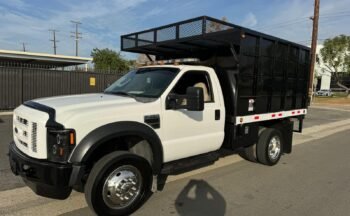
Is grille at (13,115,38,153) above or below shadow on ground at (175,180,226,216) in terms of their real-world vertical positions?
above

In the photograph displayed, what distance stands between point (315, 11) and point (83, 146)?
83.9ft

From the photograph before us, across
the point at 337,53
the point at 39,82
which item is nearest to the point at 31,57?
the point at 39,82

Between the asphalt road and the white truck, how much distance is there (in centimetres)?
31

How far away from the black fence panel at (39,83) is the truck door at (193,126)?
44.0ft

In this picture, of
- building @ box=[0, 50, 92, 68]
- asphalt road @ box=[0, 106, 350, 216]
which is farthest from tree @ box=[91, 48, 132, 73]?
asphalt road @ box=[0, 106, 350, 216]

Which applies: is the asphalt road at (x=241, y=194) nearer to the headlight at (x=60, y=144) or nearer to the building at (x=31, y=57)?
the headlight at (x=60, y=144)

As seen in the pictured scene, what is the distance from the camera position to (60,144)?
12.0ft

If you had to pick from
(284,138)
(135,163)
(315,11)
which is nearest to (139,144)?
(135,163)

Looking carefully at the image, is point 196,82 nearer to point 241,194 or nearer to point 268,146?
point 241,194

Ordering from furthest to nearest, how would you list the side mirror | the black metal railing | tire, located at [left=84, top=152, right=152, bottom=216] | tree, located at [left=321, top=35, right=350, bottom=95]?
tree, located at [left=321, top=35, right=350, bottom=95]
the black metal railing
the side mirror
tire, located at [left=84, top=152, right=152, bottom=216]

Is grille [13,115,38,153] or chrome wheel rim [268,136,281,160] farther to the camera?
chrome wheel rim [268,136,281,160]

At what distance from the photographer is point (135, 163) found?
4160 millimetres

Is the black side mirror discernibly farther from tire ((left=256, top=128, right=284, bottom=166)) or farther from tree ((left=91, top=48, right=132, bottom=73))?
tree ((left=91, top=48, right=132, bottom=73))

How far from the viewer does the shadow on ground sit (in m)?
4.39
